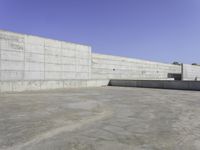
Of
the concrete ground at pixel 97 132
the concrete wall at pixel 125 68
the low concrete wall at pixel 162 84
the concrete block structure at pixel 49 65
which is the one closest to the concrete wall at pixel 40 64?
the concrete block structure at pixel 49 65

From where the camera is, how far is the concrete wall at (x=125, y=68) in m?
24.4

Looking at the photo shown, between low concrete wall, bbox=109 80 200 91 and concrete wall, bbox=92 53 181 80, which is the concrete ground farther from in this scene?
concrete wall, bbox=92 53 181 80

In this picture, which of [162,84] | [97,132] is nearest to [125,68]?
[162,84]

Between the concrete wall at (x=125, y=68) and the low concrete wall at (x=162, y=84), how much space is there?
6.31ft

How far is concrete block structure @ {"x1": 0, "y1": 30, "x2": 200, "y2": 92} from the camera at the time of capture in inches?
600

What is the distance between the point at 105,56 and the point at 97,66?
6.53 ft

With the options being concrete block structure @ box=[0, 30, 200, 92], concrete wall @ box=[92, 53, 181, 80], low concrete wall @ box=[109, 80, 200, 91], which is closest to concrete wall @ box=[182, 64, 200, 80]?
concrete wall @ box=[92, 53, 181, 80]

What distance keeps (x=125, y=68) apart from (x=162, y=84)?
26.4ft

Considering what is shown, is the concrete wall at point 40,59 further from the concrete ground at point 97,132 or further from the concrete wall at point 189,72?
the concrete wall at point 189,72

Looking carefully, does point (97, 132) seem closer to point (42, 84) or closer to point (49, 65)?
point (42, 84)

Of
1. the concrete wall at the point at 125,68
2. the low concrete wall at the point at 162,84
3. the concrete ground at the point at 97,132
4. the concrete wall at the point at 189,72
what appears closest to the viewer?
the concrete ground at the point at 97,132

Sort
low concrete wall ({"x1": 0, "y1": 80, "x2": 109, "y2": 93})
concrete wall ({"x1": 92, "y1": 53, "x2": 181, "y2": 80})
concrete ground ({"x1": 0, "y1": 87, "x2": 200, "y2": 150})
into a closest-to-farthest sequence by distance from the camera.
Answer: concrete ground ({"x1": 0, "y1": 87, "x2": 200, "y2": 150})
low concrete wall ({"x1": 0, "y1": 80, "x2": 109, "y2": 93})
concrete wall ({"x1": 92, "y1": 53, "x2": 181, "y2": 80})

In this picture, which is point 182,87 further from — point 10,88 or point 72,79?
point 10,88

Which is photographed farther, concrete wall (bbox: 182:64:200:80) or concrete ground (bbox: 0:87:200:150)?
concrete wall (bbox: 182:64:200:80)
